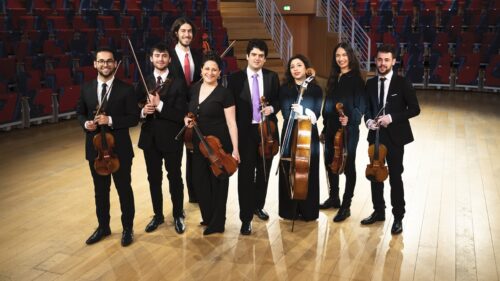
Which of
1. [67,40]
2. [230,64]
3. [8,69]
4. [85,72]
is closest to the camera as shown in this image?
[8,69]

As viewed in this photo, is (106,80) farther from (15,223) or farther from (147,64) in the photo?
(147,64)

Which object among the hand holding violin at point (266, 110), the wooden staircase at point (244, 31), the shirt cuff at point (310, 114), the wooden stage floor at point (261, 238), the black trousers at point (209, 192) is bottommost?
the wooden stage floor at point (261, 238)

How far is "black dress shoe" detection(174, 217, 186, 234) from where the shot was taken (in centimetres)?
330

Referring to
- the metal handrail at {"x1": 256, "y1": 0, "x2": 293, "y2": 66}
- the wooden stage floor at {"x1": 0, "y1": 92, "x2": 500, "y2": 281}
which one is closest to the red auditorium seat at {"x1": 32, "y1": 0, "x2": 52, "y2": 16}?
the metal handrail at {"x1": 256, "y1": 0, "x2": 293, "y2": 66}

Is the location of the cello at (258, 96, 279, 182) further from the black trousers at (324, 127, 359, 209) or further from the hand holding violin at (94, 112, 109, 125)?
the hand holding violin at (94, 112, 109, 125)

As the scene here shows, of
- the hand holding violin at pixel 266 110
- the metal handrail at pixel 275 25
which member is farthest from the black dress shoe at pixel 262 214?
the metal handrail at pixel 275 25

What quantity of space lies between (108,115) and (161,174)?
0.55 metres

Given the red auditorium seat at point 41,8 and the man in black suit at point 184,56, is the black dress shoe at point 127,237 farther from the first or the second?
the red auditorium seat at point 41,8

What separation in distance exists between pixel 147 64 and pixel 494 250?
18.9 ft

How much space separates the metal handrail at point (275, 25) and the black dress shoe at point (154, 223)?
7.13 metres

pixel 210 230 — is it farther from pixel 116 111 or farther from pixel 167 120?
pixel 116 111

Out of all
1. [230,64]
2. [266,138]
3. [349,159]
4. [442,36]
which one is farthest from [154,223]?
[442,36]

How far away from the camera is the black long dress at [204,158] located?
3027mm

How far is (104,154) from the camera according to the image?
2834 mm
